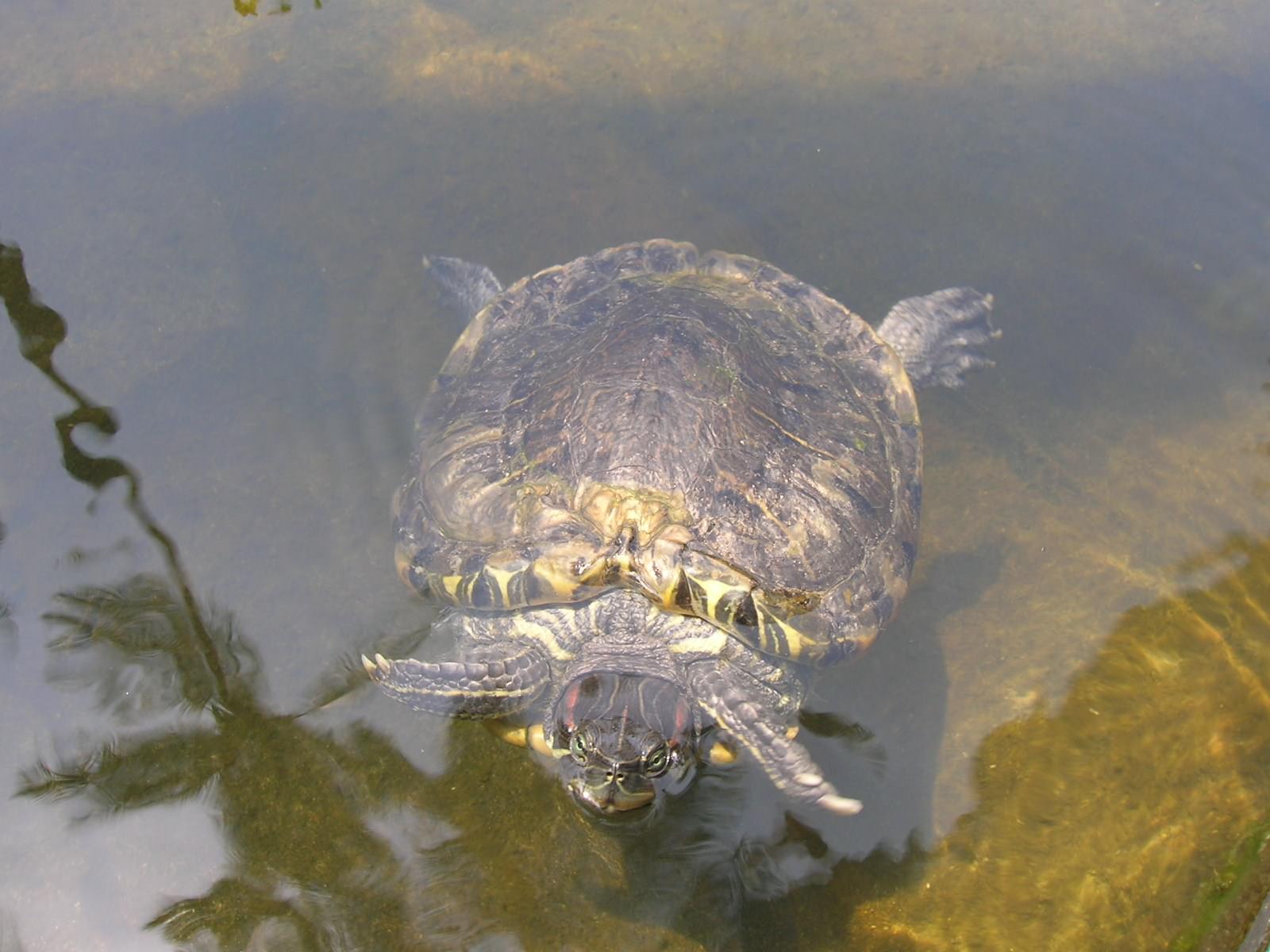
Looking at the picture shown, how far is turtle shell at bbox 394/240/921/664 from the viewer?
3.59 m

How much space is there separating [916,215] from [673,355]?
3.22 m

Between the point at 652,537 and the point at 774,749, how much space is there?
39.5 inches

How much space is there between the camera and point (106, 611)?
430cm

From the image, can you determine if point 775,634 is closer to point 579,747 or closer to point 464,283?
point 579,747

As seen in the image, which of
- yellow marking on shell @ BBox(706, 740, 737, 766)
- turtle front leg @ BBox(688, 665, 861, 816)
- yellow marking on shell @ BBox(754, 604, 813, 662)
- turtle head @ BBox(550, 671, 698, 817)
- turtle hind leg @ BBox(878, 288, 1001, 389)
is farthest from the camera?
turtle hind leg @ BBox(878, 288, 1001, 389)

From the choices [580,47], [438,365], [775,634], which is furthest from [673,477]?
[580,47]

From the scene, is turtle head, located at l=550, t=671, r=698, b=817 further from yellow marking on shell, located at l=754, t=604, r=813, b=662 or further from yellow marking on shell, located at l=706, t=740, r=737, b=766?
yellow marking on shell, located at l=754, t=604, r=813, b=662

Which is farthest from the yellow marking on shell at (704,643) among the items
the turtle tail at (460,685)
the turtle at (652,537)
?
the turtle tail at (460,685)

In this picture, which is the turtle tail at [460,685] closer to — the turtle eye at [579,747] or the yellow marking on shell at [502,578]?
the yellow marking on shell at [502,578]

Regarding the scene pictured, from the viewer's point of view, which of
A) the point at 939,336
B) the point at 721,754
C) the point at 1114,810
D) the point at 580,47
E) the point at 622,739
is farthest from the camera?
the point at 580,47

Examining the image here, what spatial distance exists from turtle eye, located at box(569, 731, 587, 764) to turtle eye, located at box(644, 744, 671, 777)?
24cm

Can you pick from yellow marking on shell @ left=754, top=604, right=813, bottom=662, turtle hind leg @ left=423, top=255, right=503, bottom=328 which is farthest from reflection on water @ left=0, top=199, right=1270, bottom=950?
turtle hind leg @ left=423, top=255, right=503, bottom=328

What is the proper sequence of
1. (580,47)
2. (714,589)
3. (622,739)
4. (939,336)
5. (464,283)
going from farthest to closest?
1. (580,47)
2. (464,283)
3. (939,336)
4. (714,589)
5. (622,739)

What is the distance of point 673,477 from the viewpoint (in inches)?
142
